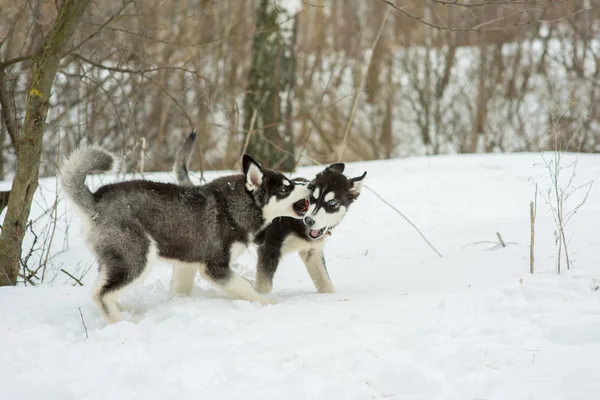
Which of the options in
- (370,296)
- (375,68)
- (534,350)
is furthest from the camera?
(375,68)

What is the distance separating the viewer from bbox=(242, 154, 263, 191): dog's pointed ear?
18.2 feet

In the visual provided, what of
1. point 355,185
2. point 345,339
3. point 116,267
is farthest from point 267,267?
point 345,339

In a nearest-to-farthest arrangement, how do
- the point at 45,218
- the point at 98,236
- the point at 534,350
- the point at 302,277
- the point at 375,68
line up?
the point at 534,350
the point at 98,236
the point at 302,277
the point at 45,218
the point at 375,68

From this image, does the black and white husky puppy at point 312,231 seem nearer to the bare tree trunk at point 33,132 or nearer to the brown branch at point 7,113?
the bare tree trunk at point 33,132

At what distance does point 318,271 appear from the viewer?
6.27 m

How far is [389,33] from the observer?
61.4 ft

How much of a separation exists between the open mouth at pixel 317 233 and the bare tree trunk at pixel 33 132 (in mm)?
2580

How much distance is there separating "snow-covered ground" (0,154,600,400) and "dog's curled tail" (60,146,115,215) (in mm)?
913

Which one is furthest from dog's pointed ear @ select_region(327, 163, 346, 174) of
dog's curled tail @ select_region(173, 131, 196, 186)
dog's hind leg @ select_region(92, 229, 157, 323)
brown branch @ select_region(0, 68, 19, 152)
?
brown branch @ select_region(0, 68, 19, 152)

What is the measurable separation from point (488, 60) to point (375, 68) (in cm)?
304

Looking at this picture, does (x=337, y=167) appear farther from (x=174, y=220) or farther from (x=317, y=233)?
(x=174, y=220)

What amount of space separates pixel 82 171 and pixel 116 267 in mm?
798

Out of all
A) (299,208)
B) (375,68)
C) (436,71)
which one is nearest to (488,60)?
(436,71)

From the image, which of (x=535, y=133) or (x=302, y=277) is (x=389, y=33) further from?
(x=302, y=277)
